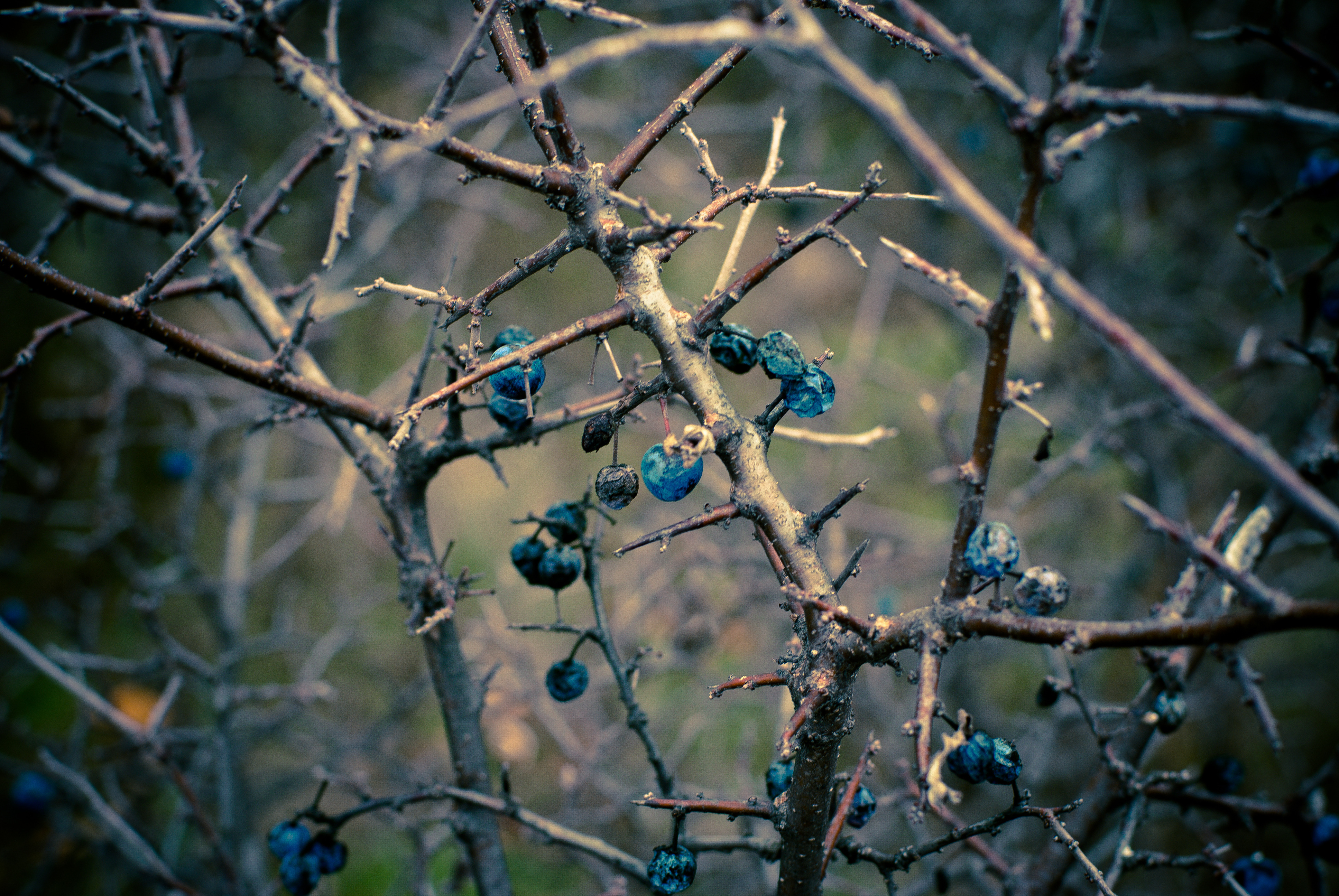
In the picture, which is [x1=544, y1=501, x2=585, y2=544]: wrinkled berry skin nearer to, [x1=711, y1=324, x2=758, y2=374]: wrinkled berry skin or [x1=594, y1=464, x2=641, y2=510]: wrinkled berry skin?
[x1=594, y1=464, x2=641, y2=510]: wrinkled berry skin

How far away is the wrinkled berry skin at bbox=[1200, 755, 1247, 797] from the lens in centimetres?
184

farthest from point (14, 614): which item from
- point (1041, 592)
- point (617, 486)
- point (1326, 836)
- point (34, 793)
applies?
point (1326, 836)

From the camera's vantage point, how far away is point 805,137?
4.41m

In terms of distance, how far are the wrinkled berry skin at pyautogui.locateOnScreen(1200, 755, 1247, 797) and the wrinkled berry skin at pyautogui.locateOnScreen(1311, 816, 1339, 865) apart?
0.22m

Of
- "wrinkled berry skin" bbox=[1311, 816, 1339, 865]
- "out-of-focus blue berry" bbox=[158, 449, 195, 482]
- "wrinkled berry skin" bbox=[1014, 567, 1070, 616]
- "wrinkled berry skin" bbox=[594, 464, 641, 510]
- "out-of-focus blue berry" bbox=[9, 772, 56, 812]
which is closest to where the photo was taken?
"wrinkled berry skin" bbox=[1014, 567, 1070, 616]

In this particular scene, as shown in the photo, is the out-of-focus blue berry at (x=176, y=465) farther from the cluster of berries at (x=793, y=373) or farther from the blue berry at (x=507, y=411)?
the cluster of berries at (x=793, y=373)

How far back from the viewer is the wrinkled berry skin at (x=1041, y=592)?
1179 millimetres

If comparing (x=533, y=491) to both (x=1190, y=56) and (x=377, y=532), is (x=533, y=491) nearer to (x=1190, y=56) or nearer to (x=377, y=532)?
(x=377, y=532)

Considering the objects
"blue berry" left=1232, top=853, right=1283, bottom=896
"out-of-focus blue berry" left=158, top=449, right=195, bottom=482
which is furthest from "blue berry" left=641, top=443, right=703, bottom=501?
"out-of-focus blue berry" left=158, top=449, right=195, bottom=482

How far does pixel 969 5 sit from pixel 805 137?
4.33 ft

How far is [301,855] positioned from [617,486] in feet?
4.40

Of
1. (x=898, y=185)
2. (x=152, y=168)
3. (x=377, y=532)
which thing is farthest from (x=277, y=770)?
(x=898, y=185)

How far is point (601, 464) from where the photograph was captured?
18.9ft

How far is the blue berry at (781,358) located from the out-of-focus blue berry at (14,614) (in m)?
3.64
